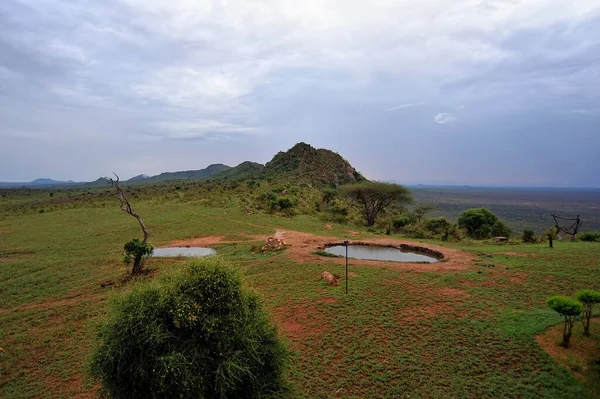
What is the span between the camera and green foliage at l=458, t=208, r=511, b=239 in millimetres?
27786

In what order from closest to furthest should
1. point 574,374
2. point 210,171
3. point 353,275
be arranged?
point 574,374
point 353,275
point 210,171

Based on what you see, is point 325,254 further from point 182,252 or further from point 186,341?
point 186,341

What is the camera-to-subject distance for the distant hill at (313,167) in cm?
6531

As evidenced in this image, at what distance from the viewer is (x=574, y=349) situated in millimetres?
7211

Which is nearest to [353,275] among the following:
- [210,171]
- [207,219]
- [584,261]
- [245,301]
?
[245,301]

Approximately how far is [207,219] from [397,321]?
21.7m

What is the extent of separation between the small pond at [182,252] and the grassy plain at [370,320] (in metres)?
1.16

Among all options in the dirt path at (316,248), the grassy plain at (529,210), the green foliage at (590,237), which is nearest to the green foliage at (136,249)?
the dirt path at (316,248)

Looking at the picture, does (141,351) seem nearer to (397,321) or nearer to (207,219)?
(397,321)

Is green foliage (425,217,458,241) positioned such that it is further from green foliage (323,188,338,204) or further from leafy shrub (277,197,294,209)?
green foliage (323,188,338,204)

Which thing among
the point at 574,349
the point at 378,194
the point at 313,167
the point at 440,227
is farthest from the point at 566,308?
the point at 313,167

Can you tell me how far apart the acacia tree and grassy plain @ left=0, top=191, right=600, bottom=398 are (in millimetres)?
16025

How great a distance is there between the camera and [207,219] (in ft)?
90.0

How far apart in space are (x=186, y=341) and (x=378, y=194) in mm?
31046
